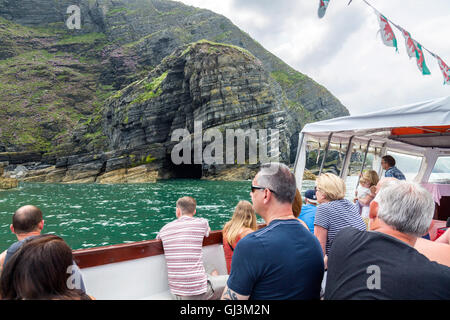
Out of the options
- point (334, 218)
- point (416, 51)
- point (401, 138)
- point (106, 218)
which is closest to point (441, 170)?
point (401, 138)

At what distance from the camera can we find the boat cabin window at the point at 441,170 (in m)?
9.98

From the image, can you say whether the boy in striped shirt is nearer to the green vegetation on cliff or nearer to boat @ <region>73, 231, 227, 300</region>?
boat @ <region>73, 231, 227, 300</region>

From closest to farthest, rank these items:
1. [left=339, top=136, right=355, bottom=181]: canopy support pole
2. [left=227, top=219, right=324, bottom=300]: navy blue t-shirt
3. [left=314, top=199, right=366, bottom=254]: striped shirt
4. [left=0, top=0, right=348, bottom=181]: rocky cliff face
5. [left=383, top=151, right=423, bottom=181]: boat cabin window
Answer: [left=227, top=219, right=324, bottom=300]: navy blue t-shirt → [left=314, top=199, right=366, bottom=254]: striped shirt → [left=339, top=136, right=355, bottom=181]: canopy support pole → [left=383, top=151, right=423, bottom=181]: boat cabin window → [left=0, top=0, right=348, bottom=181]: rocky cliff face

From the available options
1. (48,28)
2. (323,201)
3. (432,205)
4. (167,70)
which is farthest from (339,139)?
(48,28)

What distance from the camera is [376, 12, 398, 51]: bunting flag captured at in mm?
6391

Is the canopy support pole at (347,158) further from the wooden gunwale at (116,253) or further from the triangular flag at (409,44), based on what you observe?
the wooden gunwale at (116,253)

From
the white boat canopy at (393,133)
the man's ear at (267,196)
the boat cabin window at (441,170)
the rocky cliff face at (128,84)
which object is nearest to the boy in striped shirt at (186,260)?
the man's ear at (267,196)

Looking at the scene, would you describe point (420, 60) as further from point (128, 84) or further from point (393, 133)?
point (128, 84)

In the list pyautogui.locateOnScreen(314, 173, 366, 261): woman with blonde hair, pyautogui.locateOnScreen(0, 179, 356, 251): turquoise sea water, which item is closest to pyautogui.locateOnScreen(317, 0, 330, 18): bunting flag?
pyautogui.locateOnScreen(314, 173, 366, 261): woman with blonde hair

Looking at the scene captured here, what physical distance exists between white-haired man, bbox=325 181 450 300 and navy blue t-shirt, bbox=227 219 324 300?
0.52 feet

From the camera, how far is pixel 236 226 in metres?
3.22

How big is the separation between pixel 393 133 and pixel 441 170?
4.11m
